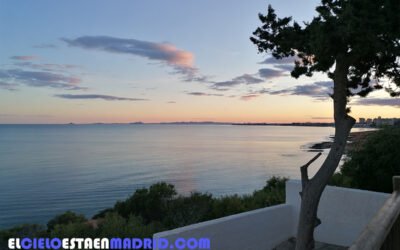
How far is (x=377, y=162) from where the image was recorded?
8398mm

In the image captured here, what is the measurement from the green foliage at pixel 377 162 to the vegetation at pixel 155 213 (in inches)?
90.3

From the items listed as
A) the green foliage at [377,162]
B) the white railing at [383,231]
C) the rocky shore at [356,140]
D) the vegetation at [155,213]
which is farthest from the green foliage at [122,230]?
the rocky shore at [356,140]

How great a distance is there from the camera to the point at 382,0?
547 centimetres

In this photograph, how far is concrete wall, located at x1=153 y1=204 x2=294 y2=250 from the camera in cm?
533

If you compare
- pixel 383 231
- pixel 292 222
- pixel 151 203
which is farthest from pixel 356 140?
pixel 383 231

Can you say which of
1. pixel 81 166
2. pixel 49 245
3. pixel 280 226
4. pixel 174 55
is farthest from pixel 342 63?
pixel 81 166

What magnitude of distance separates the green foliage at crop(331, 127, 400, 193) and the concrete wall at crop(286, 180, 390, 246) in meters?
2.03

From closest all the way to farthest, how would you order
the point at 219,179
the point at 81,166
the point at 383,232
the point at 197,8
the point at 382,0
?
the point at 383,232 < the point at 382,0 < the point at 197,8 < the point at 219,179 < the point at 81,166

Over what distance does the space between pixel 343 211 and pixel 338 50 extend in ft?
10.7

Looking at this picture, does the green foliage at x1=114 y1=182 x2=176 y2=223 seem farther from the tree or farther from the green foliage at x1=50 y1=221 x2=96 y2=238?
the tree

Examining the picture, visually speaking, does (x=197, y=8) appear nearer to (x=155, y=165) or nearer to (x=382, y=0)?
(x=382, y=0)

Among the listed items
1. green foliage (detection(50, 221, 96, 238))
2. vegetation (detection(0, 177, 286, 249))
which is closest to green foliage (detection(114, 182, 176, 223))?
vegetation (detection(0, 177, 286, 249))

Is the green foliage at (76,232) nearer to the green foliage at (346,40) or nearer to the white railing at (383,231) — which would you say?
the green foliage at (346,40)

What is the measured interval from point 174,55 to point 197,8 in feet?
42.4
